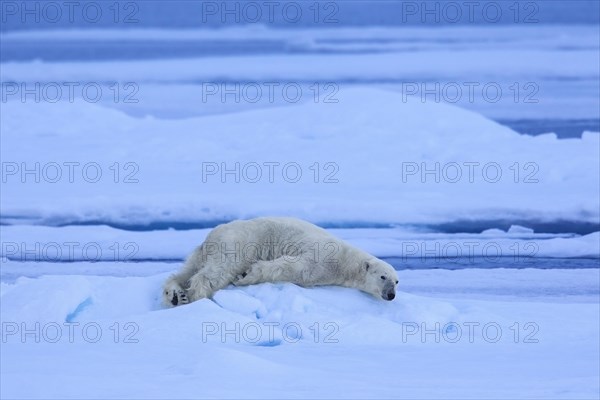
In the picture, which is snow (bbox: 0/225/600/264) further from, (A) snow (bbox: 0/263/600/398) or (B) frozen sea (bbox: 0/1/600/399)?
(A) snow (bbox: 0/263/600/398)

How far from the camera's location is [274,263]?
187 inches

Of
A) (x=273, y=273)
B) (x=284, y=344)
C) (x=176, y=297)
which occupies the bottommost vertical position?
(x=284, y=344)

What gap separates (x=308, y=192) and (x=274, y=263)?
3905 mm

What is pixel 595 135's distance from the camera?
10.2 meters

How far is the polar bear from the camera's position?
185 inches

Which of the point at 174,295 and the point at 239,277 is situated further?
the point at 239,277

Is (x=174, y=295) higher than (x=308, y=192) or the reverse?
the reverse

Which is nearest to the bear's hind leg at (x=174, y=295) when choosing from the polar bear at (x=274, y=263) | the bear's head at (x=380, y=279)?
the polar bear at (x=274, y=263)

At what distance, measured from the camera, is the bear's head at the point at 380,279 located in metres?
4.67

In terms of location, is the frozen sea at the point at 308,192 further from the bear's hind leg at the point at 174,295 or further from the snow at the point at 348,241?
the bear's hind leg at the point at 174,295

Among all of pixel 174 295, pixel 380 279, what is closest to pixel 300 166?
pixel 380 279

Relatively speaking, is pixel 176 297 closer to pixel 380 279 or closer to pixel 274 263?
pixel 274 263

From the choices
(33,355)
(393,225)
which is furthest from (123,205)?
(33,355)

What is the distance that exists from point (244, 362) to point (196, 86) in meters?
8.83
